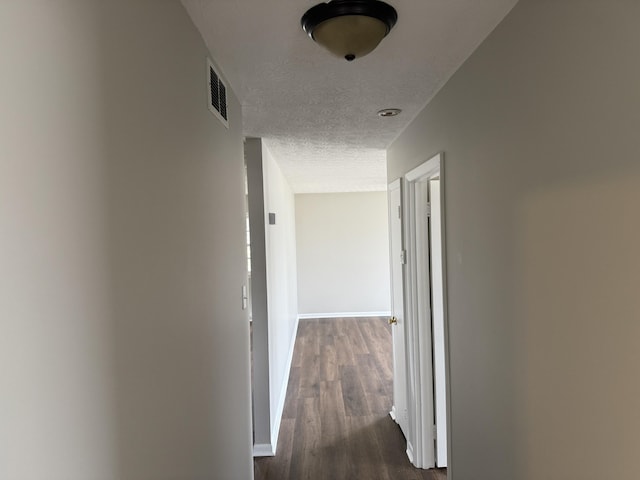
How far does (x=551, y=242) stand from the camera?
1.09 m

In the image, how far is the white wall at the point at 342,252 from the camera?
23.9ft

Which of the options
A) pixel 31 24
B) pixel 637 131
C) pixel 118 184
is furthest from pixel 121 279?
pixel 637 131

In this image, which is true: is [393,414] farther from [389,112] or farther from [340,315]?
[340,315]

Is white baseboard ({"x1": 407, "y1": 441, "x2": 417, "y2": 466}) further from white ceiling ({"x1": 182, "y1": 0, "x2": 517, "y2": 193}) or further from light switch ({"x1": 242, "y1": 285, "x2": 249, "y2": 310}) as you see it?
white ceiling ({"x1": 182, "y1": 0, "x2": 517, "y2": 193})

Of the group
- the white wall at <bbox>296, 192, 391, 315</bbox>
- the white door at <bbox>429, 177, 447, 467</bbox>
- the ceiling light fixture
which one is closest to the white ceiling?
the ceiling light fixture

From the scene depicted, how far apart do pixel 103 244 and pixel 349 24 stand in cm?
89

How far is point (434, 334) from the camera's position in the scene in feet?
8.89

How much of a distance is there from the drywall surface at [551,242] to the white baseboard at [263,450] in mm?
1658

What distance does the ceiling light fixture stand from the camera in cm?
116

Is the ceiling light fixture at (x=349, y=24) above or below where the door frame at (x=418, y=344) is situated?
above

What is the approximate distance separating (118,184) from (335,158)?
3016 millimetres

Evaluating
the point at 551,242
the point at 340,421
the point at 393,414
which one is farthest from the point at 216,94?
the point at 393,414

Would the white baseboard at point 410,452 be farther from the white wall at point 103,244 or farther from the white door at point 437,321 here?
the white wall at point 103,244

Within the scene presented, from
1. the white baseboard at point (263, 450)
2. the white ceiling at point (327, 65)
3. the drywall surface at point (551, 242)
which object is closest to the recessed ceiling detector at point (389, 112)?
the white ceiling at point (327, 65)
